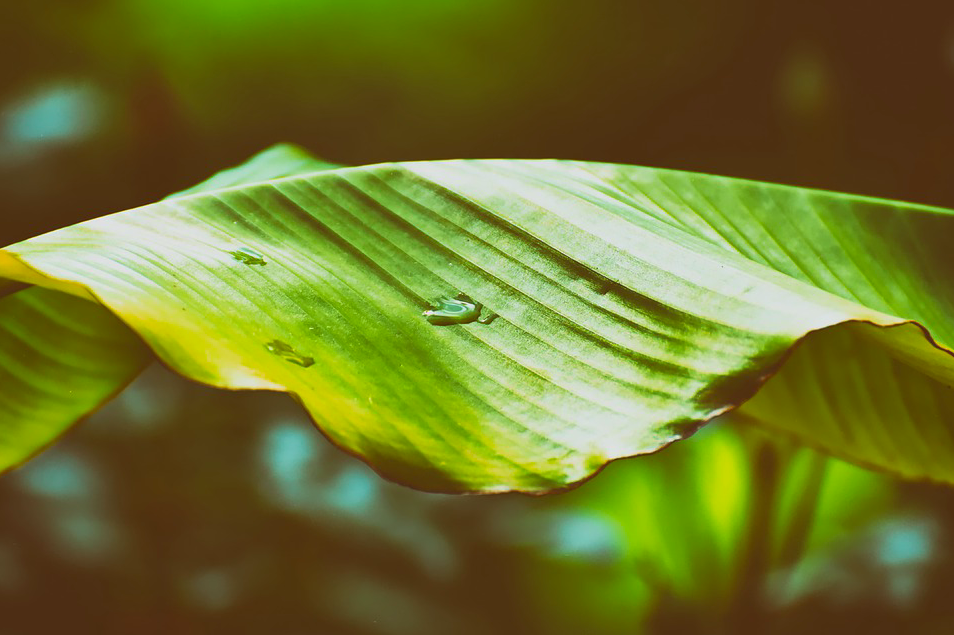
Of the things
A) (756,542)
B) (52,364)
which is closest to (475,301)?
(52,364)

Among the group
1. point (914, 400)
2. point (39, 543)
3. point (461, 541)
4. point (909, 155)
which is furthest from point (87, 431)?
point (909, 155)

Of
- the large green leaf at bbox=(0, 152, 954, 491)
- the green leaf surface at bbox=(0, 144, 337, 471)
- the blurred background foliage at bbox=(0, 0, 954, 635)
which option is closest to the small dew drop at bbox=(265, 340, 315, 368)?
the large green leaf at bbox=(0, 152, 954, 491)

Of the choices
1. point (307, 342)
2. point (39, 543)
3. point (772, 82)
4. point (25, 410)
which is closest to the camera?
point (307, 342)

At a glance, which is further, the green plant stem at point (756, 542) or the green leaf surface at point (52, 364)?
the green plant stem at point (756, 542)

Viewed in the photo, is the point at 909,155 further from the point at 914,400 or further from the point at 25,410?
the point at 25,410

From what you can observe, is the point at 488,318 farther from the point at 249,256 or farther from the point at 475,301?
the point at 249,256

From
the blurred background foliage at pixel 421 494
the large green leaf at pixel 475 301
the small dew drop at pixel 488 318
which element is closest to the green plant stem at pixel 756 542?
the blurred background foliage at pixel 421 494

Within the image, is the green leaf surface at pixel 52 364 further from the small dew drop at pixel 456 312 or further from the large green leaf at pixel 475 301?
the small dew drop at pixel 456 312
